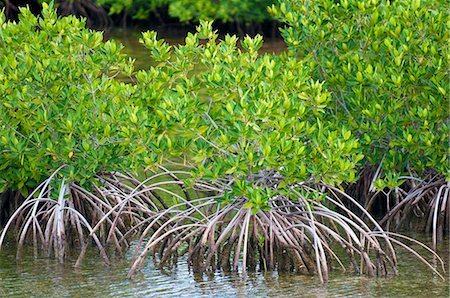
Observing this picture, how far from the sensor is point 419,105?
9.12m

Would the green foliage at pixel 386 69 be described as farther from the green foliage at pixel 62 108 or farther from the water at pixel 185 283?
the green foliage at pixel 62 108

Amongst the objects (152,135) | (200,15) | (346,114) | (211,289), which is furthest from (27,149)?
(200,15)

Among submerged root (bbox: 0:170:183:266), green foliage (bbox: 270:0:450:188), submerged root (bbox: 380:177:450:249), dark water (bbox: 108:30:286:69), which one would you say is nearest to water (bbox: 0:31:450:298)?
submerged root (bbox: 0:170:183:266)

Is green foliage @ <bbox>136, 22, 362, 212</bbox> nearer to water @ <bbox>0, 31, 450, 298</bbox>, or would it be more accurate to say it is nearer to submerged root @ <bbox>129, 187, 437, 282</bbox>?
submerged root @ <bbox>129, 187, 437, 282</bbox>

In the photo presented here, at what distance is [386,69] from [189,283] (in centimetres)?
244

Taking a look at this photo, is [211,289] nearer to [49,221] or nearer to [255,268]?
[255,268]

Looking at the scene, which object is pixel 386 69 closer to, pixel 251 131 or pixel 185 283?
pixel 251 131

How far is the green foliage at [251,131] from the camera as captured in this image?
25.0 feet

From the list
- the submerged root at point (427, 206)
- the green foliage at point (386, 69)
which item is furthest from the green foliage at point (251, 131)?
the submerged root at point (427, 206)

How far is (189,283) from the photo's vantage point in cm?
784

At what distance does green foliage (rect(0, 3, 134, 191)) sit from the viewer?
8.43 metres

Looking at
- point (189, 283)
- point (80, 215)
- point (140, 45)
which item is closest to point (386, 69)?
point (189, 283)

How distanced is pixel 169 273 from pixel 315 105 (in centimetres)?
156

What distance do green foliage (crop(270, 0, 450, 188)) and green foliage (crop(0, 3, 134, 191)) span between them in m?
1.66
